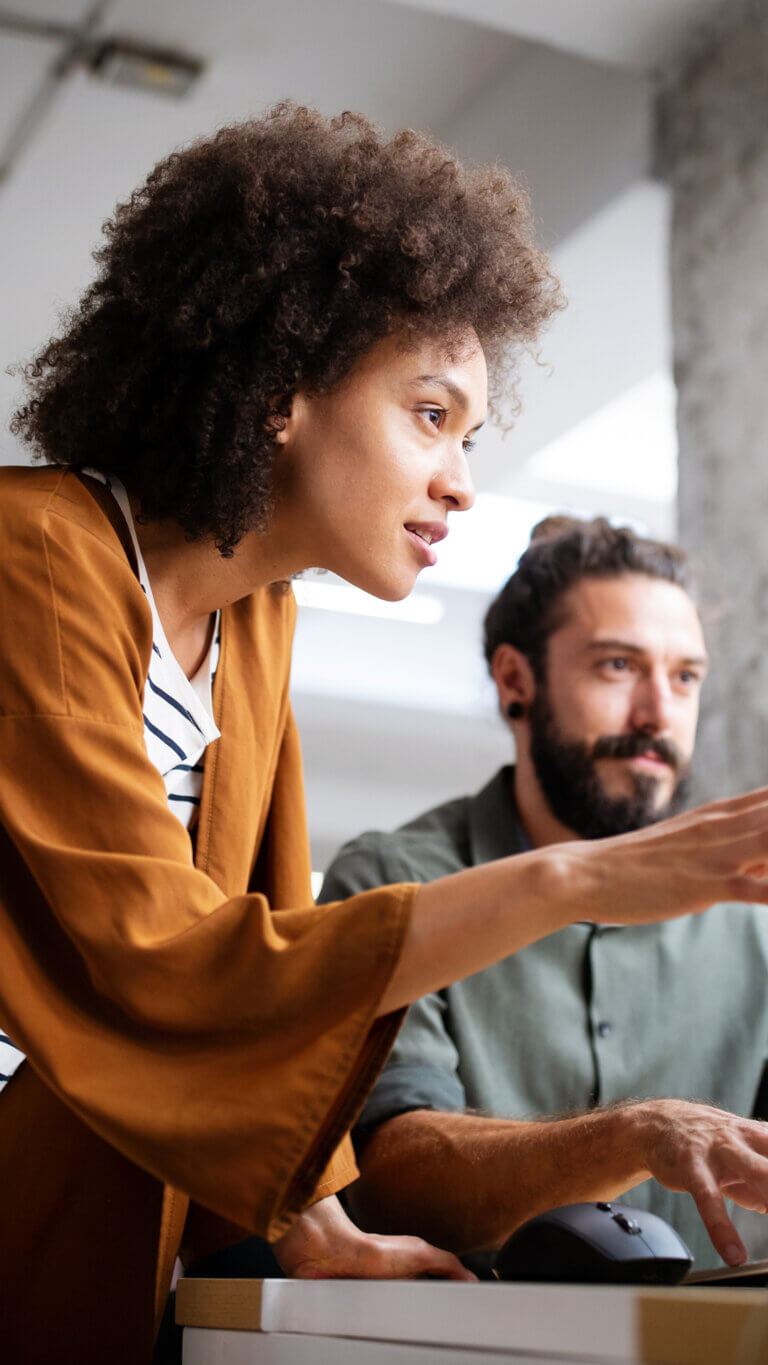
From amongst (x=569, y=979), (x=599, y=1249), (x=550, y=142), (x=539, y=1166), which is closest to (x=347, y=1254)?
(x=539, y=1166)

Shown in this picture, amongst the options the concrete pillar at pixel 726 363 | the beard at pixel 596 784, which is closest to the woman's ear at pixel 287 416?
the beard at pixel 596 784

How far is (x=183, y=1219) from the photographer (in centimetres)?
90

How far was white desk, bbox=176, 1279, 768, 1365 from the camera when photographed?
17.6 inches

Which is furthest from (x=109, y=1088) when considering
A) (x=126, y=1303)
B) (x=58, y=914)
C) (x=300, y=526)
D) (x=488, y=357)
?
(x=488, y=357)

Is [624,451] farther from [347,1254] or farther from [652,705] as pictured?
[347,1254]

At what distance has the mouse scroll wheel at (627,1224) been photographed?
0.65 m

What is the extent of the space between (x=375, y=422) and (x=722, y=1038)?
72 cm

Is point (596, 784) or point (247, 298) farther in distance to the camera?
point (596, 784)

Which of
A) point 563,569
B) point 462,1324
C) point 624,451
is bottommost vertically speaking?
point 462,1324

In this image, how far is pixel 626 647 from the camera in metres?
1.51

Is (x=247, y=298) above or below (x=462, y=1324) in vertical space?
above

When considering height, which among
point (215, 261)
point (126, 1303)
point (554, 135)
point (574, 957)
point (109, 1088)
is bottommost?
point (126, 1303)

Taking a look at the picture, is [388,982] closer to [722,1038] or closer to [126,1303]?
[126,1303]

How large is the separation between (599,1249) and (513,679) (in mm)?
1027
